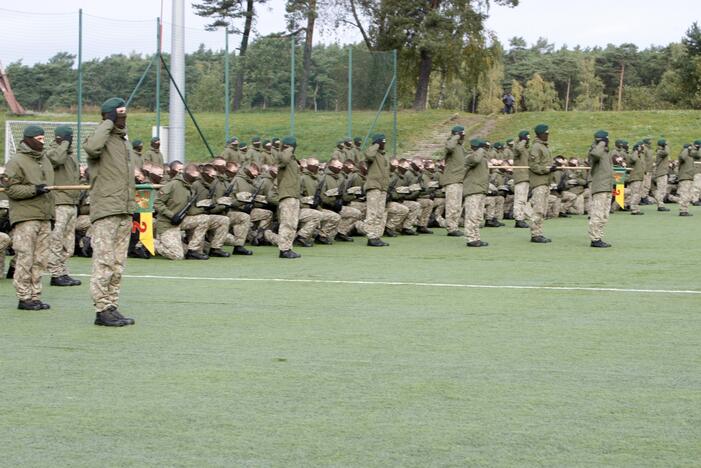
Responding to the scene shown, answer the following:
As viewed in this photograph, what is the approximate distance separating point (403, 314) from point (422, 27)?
124 feet

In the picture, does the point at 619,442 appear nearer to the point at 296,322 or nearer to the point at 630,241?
the point at 296,322

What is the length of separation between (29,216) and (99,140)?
1976 millimetres

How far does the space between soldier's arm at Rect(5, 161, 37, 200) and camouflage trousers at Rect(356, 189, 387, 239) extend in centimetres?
854

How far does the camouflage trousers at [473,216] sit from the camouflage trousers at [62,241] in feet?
24.3

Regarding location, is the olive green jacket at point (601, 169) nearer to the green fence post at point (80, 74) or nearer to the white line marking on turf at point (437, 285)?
the white line marking on turf at point (437, 285)

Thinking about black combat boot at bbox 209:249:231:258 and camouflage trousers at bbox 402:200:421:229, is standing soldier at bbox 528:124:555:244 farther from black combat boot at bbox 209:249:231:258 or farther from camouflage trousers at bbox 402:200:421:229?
black combat boot at bbox 209:249:231:258

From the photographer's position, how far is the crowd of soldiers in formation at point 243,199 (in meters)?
9.46

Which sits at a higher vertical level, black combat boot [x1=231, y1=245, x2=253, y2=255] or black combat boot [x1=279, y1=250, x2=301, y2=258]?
black combat boot [x1=279, y1=250, x2=301, y2=258]

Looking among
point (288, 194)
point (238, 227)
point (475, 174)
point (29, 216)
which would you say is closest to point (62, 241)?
point (29, 216)

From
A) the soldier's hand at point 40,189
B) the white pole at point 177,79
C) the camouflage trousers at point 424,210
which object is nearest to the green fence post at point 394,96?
the white pole at point 177,79

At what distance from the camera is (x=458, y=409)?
6355mm

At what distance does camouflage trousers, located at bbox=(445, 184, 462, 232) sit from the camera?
19.8 metres

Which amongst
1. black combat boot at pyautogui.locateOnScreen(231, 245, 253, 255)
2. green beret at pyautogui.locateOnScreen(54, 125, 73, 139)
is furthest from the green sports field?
black combat boot at pyautogui.locateOnScreen(231, 245, 253, 255)

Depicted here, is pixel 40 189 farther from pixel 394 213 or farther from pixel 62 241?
pixel 394 213
